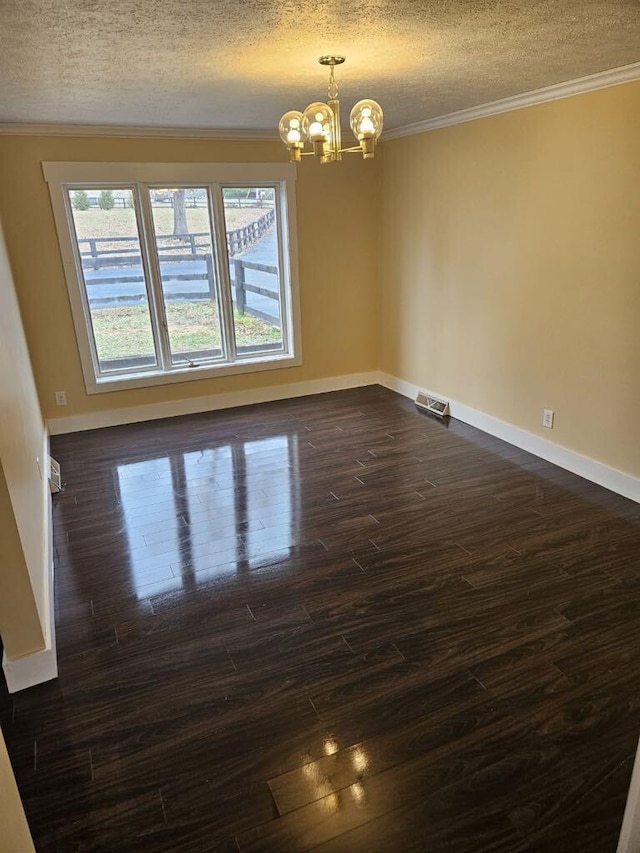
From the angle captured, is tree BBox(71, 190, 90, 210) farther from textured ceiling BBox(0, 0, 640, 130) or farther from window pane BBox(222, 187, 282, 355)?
window pane BBox(222, 187, 282, 355)

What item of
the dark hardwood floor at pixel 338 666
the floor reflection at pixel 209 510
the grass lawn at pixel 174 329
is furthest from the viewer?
the grass lawn at pixel 174 329

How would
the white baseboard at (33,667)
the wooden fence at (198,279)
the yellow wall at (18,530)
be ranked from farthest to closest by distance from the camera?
the wooden fence at (198,279) → the white baseboard at (33,667) → the yellow wall at (18,530)

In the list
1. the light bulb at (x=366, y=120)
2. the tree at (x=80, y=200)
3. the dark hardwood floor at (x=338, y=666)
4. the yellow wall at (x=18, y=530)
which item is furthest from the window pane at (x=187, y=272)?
the light bulb at (x=366, y=120)

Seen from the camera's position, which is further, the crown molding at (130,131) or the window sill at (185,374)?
the window sill at (185,374)

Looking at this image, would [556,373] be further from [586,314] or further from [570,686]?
[570,686]

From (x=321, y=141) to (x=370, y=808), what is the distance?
2.69 metres

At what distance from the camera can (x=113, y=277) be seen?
486 centimetres

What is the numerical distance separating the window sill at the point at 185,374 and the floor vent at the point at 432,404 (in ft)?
4.13

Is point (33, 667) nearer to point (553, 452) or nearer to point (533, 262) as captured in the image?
point (553, 452)

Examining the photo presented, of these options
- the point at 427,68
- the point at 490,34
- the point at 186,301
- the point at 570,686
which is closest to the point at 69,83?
the point at 427,68

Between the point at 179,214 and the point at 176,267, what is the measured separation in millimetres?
450

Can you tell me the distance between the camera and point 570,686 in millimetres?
2137

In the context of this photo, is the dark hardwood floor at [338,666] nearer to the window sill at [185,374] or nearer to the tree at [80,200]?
the window sill at [185,374]

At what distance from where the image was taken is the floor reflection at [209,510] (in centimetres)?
303
